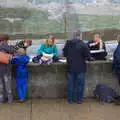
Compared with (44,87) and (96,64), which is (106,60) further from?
(44,87)

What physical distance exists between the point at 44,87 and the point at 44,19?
1.74 meters

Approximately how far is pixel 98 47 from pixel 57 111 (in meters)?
1.96

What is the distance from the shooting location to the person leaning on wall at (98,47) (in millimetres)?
11219

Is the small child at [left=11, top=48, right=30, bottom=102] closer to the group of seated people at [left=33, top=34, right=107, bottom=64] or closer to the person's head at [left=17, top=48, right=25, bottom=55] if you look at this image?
the person's head at [left=17, top=48, right=25, bottom=55]

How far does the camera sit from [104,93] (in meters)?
10.9

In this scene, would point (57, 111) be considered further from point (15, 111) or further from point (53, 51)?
point (53, 51)

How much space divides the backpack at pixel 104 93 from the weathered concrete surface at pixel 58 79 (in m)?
0.24

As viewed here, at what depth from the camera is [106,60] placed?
11.3 m

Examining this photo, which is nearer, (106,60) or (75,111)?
(75,111)

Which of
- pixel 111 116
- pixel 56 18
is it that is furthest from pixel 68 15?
pixel 111 116

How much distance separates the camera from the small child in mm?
10656

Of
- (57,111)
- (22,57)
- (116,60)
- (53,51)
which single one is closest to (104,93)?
(116,60)

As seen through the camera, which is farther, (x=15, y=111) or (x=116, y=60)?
Result: (x=116, y=60)

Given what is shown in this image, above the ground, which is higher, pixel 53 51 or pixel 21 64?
pixel 53 51
